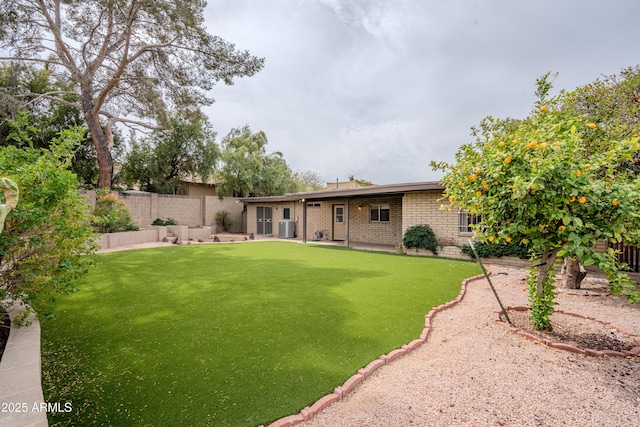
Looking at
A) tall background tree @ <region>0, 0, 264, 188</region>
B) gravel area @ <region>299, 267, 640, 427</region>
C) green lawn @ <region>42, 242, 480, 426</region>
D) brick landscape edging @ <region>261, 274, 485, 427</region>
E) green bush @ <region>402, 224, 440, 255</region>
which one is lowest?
gravel area @ <region>299, 267, 640, 427</region>

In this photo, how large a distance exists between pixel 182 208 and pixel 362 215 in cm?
1186

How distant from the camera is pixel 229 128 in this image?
2606cm

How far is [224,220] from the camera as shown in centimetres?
2100

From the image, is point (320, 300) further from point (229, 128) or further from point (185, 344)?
point (229, 128)

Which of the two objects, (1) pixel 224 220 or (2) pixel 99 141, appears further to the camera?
(1) pixel 224 220

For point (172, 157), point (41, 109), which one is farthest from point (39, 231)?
point (172, 157)

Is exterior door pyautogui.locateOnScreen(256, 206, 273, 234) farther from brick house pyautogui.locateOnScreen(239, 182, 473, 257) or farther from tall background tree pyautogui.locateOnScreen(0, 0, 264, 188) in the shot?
tall background tree pyautogui.locateOnScreen(0, 0, 264, 188)

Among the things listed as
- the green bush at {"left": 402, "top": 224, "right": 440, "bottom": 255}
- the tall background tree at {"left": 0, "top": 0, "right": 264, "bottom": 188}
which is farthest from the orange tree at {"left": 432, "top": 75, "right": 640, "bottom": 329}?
the tall background tree at {"left": 0, "top": 0, "right": 264, "bottom": 188}

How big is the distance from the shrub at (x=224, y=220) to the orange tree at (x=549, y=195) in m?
19.0

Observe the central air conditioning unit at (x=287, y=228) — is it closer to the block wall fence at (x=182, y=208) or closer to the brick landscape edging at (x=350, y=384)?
the block wall fence at (x=182, y=208)

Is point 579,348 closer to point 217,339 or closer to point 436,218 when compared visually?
point 217,339

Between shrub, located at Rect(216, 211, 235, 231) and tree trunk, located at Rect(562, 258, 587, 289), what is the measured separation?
1893cm

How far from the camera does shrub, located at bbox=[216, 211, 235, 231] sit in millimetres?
20734

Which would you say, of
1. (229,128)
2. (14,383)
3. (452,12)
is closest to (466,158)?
(14,383)
